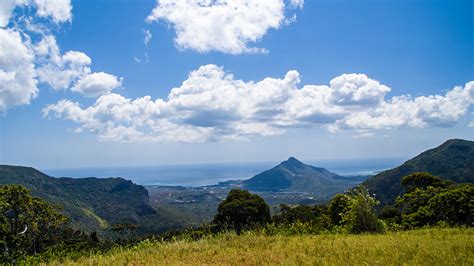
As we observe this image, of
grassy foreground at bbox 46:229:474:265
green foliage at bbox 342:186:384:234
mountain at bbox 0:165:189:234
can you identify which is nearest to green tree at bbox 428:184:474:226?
green foliage at bbox 342:186:384:234

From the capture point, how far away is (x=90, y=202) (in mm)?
166375

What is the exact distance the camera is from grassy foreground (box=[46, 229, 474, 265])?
703cm

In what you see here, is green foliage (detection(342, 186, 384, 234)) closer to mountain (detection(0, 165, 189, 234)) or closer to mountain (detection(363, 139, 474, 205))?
mountain (detection(363, 139, 474, 205))

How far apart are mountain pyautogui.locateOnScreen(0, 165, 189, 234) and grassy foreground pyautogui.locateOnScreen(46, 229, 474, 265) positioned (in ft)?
372

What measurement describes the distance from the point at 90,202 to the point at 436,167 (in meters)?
144

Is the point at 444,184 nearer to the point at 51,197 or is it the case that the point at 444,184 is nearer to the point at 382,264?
the point at 382,264

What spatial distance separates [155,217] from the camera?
153500 millimetres

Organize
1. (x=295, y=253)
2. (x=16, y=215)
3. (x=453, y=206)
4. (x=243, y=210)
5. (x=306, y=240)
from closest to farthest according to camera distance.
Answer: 1. (x=295, y=253)
2. (x=306, y=240)
3. (x=16, y=215)
4. (x=453, y=206)
5. (x=243, y=210)

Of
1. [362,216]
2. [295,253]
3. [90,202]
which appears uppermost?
[362,216]

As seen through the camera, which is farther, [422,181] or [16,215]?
[422,181]

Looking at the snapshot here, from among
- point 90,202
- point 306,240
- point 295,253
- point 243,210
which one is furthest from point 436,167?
point 90,202

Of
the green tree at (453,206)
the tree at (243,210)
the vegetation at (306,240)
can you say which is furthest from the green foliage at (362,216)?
the tree at (243,210)

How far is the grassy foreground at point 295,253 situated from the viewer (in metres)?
7.03

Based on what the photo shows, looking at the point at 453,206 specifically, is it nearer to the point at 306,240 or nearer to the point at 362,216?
the point at 362,216
